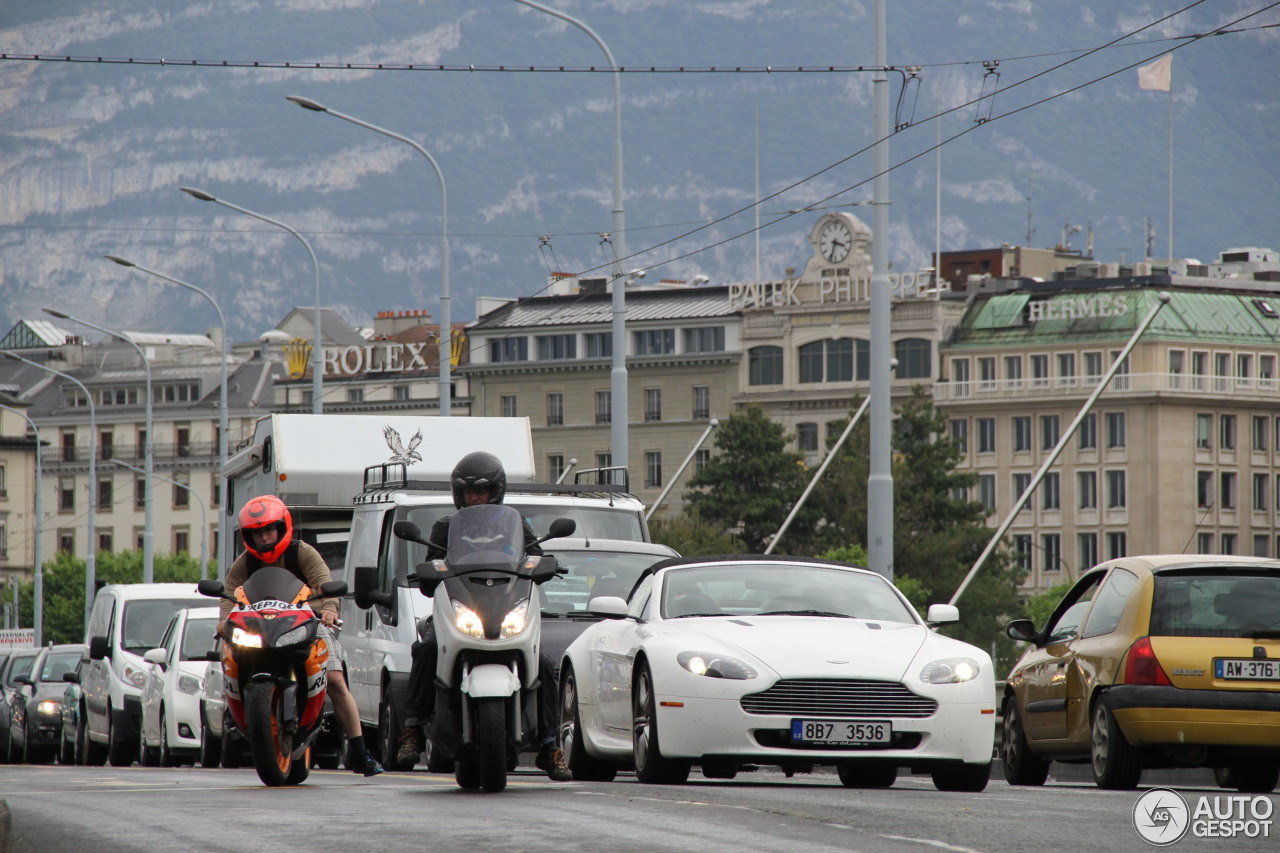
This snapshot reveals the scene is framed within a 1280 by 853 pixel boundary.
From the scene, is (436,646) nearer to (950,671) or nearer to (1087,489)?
(950,671)

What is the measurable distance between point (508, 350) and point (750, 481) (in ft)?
94.3

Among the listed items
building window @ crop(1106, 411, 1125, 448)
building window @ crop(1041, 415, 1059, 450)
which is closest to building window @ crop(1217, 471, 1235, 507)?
building window @ crop(1106, 411, 1125, 448)

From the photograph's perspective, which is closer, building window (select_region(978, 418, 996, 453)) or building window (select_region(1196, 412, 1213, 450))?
building window (select_region(1196, 412, 1213, 450))

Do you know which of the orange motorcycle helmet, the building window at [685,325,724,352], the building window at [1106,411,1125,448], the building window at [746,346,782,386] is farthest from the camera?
the building window at [685,325,724,352]

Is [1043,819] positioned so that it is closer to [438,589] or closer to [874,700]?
[874,700]

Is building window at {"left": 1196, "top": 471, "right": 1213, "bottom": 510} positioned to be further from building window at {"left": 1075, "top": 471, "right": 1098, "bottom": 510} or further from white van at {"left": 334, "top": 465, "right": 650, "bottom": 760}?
white van at {"left": 334, "top": 465, "right": 650, "bottom": 760}

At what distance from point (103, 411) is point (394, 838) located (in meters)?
152

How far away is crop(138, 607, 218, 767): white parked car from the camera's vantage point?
78.9 ft

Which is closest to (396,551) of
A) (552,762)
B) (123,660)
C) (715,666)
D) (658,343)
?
(552,762)

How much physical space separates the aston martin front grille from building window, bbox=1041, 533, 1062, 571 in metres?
114

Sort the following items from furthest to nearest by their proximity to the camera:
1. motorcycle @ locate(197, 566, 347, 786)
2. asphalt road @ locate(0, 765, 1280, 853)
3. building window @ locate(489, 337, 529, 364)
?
building window @ locate(489, 337, 529, 364) → motorcycle @ locate(197, 566, 347, 786) → asphalt road @ locate(0, 765, 1280, 853)

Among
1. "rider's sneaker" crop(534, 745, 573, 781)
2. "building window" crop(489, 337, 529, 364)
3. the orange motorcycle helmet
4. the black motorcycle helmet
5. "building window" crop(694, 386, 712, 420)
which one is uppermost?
"building window" crop(489, 337, 529, 364)

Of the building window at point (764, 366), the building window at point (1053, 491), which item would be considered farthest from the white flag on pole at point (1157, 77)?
the building window at point (764, 366)

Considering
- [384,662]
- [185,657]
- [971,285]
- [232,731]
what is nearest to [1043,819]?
[384,662]
